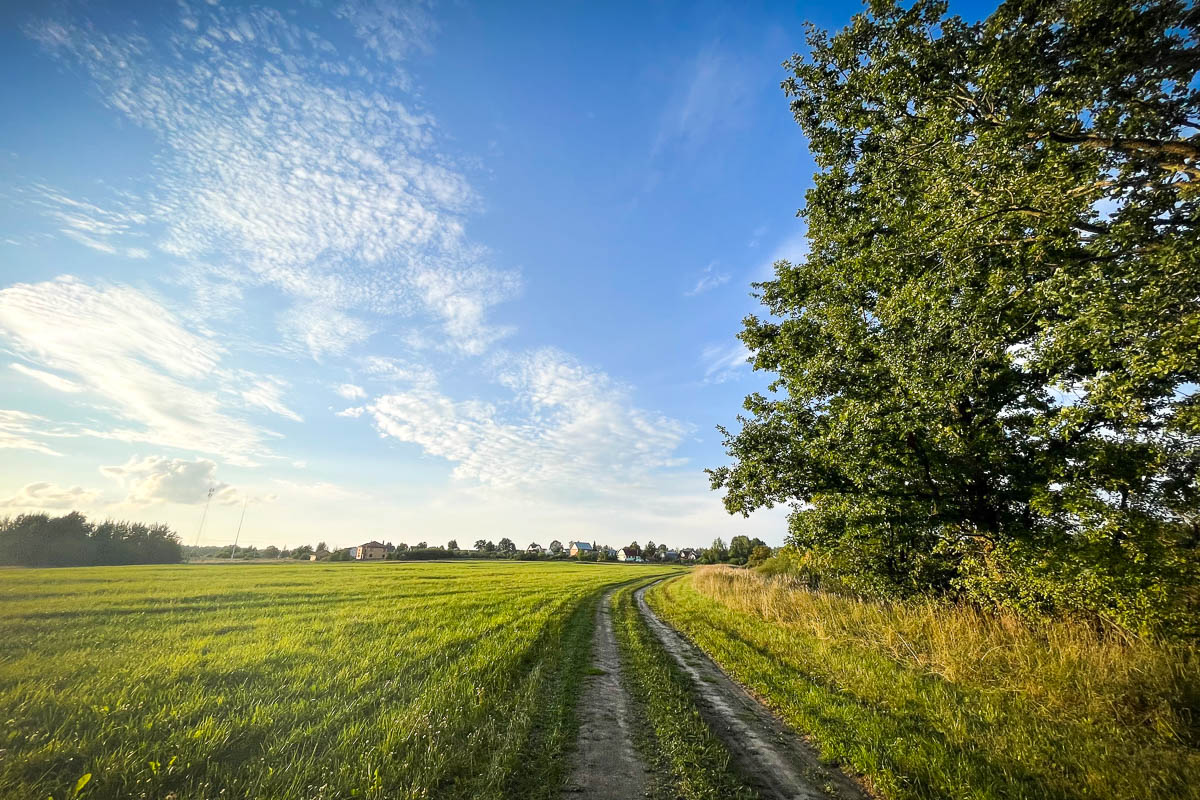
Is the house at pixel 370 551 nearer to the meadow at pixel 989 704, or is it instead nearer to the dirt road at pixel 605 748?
the dirt road at pixel 605 748

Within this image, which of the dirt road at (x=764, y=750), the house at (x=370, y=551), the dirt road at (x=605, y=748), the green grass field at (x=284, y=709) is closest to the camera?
the green grass field at (x=284, y=709)

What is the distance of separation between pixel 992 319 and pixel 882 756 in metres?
11.0

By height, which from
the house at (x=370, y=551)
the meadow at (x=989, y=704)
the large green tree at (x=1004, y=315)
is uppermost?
the large green tree at (x=1004, y=315)

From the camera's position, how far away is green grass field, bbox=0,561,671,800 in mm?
Answer: 4215

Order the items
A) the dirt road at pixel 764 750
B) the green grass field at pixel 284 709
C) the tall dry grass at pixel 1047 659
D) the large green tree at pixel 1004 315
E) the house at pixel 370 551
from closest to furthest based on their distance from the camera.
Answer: the green grass field at pixel 284 709
the dirt road at pixel 764 750
the tall dry grass at pixel 1047 659
the large green tree at pixel 1004 315
the house at pixel 370 551

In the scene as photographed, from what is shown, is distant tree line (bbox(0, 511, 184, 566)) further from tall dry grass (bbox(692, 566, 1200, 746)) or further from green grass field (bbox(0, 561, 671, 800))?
tall dry grass (bbox(692, 566, 1200, 746))

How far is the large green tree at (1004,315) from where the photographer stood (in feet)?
27.2

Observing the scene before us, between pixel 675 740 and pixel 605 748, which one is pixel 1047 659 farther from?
pixel 605 748

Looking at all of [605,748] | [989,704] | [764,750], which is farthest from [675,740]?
[989,704]

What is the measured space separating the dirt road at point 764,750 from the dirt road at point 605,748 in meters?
1.31

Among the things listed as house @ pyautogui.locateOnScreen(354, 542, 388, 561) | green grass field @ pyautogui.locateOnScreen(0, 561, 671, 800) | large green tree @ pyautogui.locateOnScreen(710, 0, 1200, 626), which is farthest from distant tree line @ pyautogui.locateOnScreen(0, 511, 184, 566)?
large green tree @ pyautogui.locateOnScreen(710, 0, 1200, 626)

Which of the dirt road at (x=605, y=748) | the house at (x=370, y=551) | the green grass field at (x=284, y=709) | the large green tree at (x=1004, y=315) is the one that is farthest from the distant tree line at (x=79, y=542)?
the large green tree at (x=1004, y=315)

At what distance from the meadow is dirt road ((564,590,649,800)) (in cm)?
267

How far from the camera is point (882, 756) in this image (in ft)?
17.6
